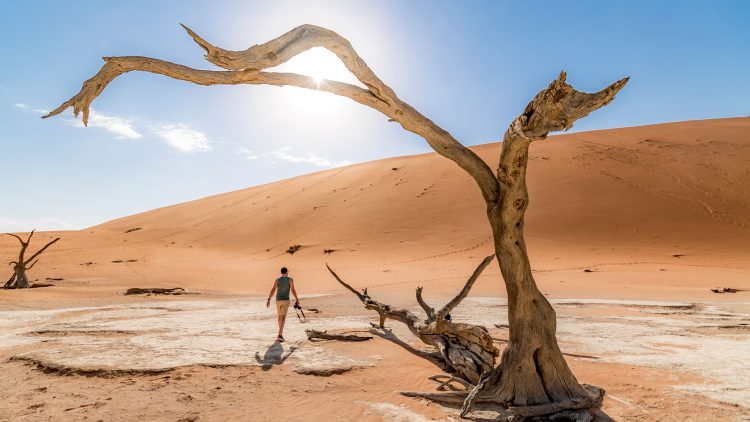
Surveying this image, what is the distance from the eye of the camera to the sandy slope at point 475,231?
52.4 ft

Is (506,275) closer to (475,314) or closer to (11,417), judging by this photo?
(11,417)

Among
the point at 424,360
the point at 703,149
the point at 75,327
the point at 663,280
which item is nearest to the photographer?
the point at 424,360

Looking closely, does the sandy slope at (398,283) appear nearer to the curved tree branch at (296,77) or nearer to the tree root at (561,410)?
the tree root at (561,410)

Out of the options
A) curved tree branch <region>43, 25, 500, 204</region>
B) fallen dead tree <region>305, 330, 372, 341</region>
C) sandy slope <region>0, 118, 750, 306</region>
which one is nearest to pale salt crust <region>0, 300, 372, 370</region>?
fallen dead tree <region>305, 330, 372, 341</region>

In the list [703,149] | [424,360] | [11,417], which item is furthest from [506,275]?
[703,149]

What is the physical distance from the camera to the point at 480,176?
14.0 feet

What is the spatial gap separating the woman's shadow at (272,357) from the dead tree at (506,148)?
105 inches

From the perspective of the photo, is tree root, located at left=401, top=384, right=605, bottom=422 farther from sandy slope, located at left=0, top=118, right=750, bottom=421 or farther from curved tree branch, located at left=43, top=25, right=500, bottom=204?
curved tree branch, located at left=43, top=25, right=500, bottom=204

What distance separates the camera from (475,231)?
23109 mm

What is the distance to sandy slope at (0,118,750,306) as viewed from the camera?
16.0 m

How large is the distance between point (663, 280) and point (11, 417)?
53.1ft

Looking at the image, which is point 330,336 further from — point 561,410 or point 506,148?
point 506,148

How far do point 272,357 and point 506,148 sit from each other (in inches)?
160

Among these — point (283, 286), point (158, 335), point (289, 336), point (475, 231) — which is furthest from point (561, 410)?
point (475, 231)
